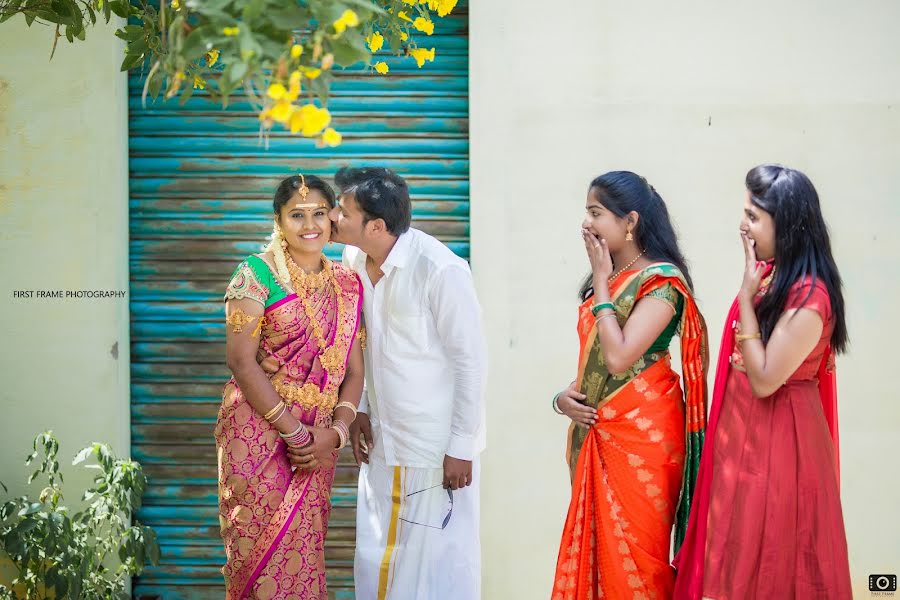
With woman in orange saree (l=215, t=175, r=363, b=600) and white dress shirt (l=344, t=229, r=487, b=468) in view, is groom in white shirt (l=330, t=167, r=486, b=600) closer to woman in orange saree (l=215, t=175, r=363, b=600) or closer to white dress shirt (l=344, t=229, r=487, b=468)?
white dress shirt (l=344, t=229, r=487, b=468)

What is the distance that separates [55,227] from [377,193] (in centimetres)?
188

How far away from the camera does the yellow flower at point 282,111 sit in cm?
231

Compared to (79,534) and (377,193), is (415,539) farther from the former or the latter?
(79,534)

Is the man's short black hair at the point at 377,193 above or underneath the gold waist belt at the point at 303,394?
above

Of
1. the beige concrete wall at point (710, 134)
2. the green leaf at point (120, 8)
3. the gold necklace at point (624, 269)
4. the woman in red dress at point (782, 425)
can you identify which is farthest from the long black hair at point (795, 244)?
the green leaf at point (120, 8)

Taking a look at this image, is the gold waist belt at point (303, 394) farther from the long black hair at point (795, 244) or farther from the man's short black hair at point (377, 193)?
the long black hair at point (795, 244)

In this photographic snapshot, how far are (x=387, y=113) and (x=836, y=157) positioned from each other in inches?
83.7

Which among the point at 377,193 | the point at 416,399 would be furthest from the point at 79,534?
the point at 377,193

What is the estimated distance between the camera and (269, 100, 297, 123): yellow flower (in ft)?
7.59

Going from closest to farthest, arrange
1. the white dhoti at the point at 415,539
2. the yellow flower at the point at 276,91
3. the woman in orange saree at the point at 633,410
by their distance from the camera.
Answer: the yellow flower at the point at 276,91 < the woman in orange saree at the point at 633,410 < the white dhoti at the point at 415,539

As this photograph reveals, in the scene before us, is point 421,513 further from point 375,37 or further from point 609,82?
point 609,82

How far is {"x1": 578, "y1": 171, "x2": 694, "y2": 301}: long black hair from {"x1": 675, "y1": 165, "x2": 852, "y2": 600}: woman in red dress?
1.07ft

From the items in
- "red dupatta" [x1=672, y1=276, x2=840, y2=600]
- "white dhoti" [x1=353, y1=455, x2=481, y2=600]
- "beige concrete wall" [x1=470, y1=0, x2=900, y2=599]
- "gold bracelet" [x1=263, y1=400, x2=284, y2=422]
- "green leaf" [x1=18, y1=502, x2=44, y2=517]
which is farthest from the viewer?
"beige concrete wall" [x1=470, y1=0, x2=900, y2=599]

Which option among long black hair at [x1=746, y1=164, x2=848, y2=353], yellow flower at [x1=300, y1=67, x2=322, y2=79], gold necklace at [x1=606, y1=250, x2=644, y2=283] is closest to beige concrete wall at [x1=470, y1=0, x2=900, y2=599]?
gold necklace at [x1=606, y1=250, x2=644, y2=283]
